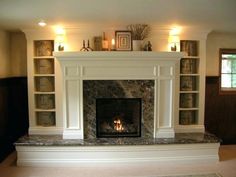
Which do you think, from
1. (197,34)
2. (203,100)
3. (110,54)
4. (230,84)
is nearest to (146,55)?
(110,54)

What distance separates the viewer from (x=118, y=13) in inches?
133

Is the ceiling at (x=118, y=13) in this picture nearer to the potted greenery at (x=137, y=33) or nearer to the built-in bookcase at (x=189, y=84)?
the potted greenery at (x=137, y=33)

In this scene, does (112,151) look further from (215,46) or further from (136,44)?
(215,46)

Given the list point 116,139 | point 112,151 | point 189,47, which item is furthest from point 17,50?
point 189,47

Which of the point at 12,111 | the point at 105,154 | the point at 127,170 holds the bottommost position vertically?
the point at 127,170

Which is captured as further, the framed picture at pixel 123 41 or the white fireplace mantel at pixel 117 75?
the framed picture at pixel 123 41

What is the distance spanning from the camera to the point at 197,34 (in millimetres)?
4660

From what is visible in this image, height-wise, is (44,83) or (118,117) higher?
(44,83)

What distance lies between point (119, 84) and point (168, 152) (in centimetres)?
142

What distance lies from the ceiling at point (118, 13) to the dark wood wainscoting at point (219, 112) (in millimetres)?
1306

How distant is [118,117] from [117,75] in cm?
84

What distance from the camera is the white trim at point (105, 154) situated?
4082 millimetres

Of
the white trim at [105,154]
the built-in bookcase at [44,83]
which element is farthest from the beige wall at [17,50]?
the white trim at [105,154]

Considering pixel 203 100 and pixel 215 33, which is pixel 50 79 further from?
pixel 215 33
